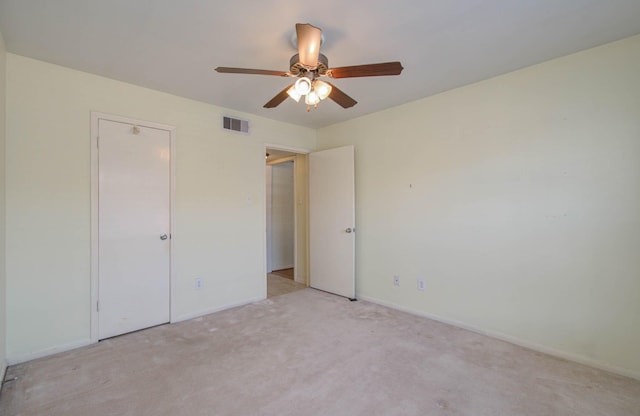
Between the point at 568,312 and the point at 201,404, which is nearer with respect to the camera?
the point at 201,404

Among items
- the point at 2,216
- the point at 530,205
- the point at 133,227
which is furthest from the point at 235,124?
the point at 530,205

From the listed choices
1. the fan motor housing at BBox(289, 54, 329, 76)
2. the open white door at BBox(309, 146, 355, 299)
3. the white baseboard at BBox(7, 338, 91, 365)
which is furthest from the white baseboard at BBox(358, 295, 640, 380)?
the white baseboard at BBox(7, 338, 91, 365)

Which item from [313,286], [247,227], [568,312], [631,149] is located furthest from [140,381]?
[631,149]

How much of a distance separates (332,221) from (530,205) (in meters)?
2.30

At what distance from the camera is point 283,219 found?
234 inches

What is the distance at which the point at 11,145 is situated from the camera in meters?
2.31

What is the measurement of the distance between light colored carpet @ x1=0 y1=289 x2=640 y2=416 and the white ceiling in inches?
95.9

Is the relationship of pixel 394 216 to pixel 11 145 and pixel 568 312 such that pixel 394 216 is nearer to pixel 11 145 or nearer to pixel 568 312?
pixel 568 312

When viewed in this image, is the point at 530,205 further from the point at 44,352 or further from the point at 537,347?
the point at 44,352

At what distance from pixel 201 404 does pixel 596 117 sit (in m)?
3.50

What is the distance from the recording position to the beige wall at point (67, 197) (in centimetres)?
235

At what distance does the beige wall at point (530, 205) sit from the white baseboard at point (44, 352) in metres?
3.13

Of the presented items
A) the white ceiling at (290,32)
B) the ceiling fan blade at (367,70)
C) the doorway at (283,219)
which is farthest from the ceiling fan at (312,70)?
the doorway at (283,219)

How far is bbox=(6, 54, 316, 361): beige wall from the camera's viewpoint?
2348 mm
